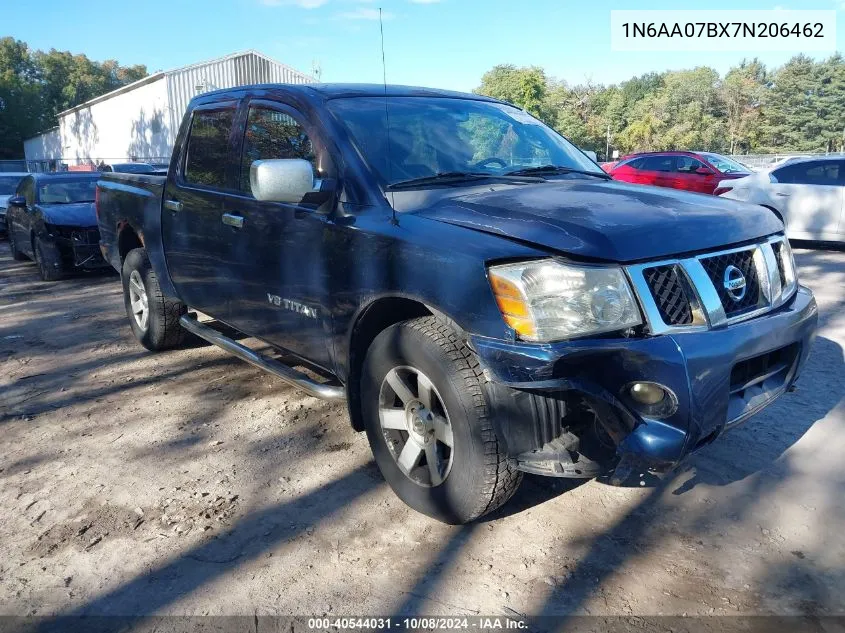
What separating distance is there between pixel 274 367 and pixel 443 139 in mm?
1554

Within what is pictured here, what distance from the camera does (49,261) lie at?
9344mm

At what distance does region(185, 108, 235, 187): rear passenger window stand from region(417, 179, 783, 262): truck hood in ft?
6.12

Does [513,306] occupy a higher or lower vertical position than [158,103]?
lower

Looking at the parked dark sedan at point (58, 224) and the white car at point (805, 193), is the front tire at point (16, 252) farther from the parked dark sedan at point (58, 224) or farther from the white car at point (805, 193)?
the white car at point (805, 193)

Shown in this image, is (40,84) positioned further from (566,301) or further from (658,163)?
(566,301)

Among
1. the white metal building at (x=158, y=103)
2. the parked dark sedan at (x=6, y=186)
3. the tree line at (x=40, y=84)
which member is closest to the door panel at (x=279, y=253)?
the parked dark sedan at (x=6, y=186)

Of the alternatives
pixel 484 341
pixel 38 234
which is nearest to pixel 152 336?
pixel 484 341

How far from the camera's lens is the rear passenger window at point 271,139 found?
11.7 feet

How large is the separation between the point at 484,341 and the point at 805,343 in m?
1.59

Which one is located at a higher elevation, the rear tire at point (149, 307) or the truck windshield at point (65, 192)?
the truck windshield at point (65, 192)

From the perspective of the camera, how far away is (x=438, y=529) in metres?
3.00

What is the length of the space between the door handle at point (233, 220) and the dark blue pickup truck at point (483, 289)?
1cm

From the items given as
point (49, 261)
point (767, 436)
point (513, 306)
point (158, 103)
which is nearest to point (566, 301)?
point (513, 306)

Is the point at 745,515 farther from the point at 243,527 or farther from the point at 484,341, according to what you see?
the point at 243,527
